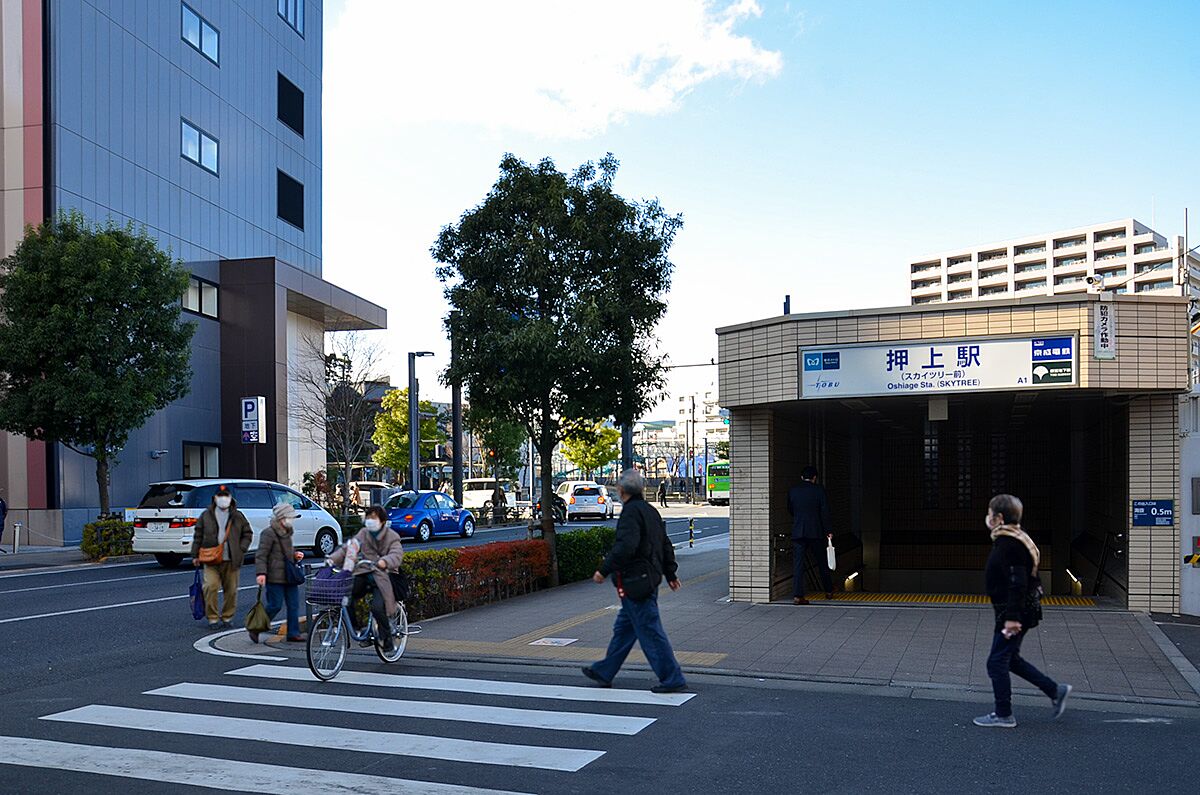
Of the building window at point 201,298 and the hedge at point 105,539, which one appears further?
the building window at point 201,298

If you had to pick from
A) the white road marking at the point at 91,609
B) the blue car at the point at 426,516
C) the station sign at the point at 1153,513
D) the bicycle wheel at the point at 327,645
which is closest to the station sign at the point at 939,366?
the station sign at the point at 1153,513

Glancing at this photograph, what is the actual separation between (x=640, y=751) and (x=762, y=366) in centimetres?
778

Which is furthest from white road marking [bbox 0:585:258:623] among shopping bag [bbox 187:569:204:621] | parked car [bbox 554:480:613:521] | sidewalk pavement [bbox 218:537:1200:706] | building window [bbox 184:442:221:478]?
parked car [bbox 554:480:613:521]

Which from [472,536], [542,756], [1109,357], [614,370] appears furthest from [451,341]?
[472,536]

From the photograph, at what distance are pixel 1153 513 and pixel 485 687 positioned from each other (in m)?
8.25

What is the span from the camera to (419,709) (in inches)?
326

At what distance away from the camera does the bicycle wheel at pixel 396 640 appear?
33.5ft

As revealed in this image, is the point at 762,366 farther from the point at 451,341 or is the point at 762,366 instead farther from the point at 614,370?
the point at 451,341

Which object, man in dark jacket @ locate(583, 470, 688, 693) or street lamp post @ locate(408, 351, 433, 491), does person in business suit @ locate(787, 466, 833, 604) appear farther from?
street lamp post @ locate(408, 351, 433, 491)

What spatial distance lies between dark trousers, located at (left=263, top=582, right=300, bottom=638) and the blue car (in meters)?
18.7

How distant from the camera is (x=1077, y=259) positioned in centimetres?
10644

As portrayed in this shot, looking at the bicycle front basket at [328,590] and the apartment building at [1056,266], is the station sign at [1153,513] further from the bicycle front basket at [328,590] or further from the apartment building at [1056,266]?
the apartment building at [1056,266]

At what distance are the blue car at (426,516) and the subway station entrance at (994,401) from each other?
1485cm

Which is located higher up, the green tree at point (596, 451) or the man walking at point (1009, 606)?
the man walking at point (1009, 606)
